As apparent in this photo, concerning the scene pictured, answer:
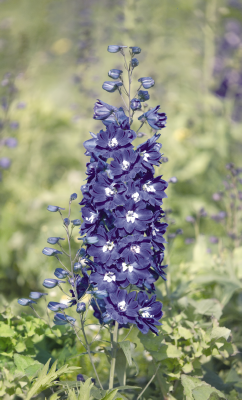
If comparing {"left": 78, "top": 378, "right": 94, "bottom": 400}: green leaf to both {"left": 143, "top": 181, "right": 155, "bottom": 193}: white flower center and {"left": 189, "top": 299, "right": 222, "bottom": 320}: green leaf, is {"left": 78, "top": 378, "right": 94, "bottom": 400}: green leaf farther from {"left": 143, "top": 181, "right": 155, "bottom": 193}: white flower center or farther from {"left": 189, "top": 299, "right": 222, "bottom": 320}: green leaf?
{"left": 189, "top": 299, "right": 222, "bottom": 320}: green leaf

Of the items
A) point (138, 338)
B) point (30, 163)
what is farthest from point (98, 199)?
point (30, 163)

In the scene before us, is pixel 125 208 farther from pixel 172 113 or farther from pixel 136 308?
pixel 172 113

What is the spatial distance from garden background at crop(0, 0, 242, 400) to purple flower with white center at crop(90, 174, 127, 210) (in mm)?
635

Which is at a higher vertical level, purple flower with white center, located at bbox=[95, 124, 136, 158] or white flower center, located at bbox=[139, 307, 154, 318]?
purple flower with white center, located at bbox=[95, 124, 136, 158]

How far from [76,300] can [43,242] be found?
205 cm

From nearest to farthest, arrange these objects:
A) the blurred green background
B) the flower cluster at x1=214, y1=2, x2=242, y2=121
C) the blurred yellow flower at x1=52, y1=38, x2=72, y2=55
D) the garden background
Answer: the garden background → the blurred green background → the flower cluster at x1=214, y1=2, x2=242, y2=121 → the blurred yellow flower at x1=52, y1=38, x2=72, y2=55

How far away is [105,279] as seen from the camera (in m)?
1.31

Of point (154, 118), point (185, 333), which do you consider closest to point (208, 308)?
point (185, 333)

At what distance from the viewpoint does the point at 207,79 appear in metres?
4.72

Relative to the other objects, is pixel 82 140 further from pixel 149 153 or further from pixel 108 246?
pixel 108 246

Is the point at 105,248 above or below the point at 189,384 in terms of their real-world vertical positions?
above

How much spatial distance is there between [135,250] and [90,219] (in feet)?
0.66

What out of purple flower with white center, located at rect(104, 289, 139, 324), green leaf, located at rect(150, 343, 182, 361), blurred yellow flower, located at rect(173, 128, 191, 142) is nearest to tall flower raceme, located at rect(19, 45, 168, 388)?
purple flower with white center, located at rect(104, 289, 139, 324)

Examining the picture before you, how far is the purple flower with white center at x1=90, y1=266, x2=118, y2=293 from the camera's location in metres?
1.29
